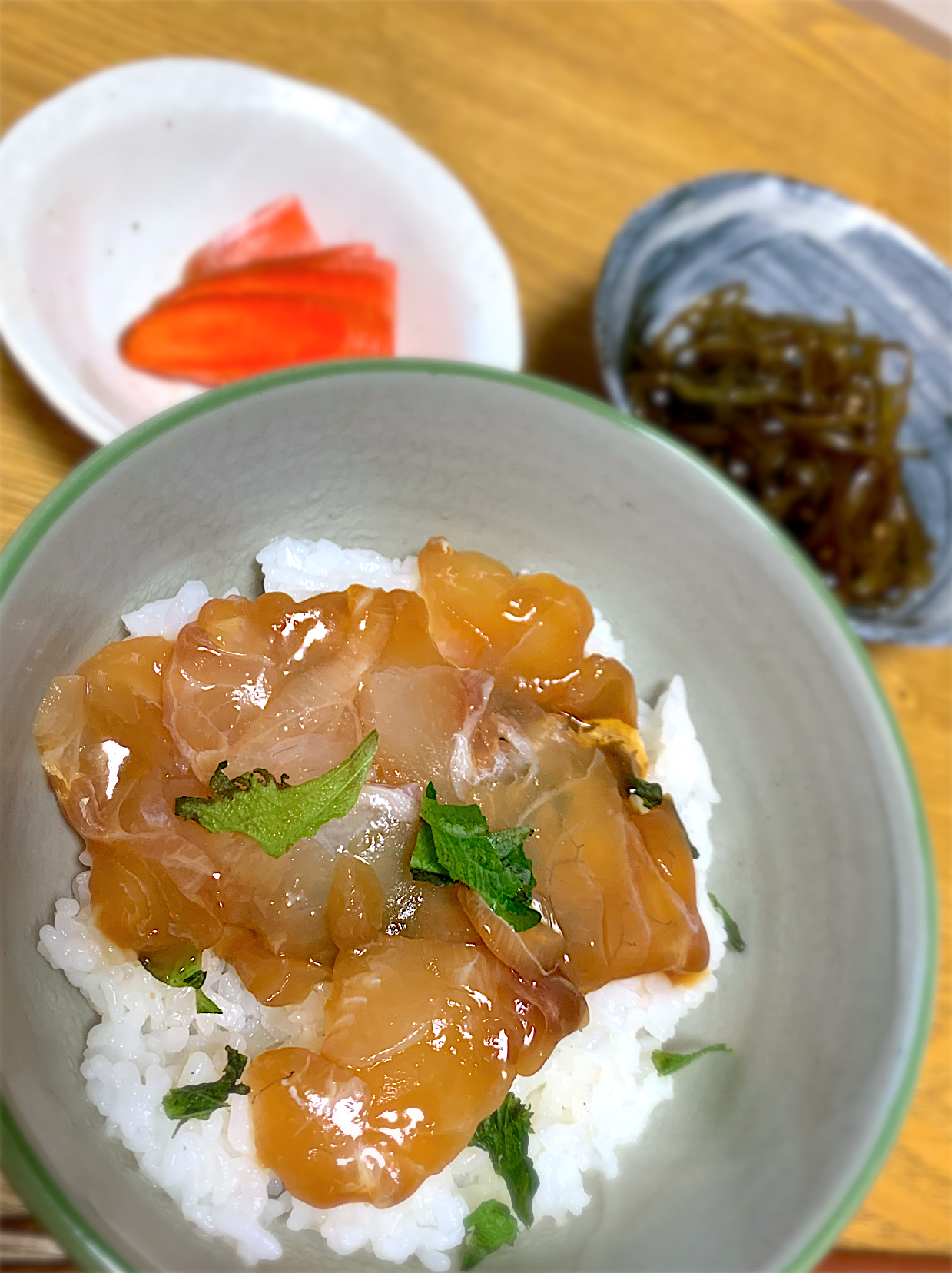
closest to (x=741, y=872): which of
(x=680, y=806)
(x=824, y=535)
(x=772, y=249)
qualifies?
(x=680, y=806)

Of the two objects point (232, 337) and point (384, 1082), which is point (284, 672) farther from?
point (232, 337)

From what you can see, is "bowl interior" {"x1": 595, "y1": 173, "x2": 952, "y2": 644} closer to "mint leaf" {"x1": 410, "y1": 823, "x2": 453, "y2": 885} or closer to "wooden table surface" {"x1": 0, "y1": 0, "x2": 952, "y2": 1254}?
"wooden table surface" {"x1": 0, "y1": 0, "x2": 952, "y2": 1254}

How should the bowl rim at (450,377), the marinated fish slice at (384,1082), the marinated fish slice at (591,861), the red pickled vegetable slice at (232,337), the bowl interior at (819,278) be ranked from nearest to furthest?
the bowl rim at (450,377)
the marinated fish slice at (384,1082)
the marinated fish slice at (591,861)
the red pickled vegetable slice at (232,337)
the bowl interior at (819,278)

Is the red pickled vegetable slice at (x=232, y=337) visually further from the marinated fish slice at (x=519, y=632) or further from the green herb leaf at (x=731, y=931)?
the green herb leaf at (x=731, y=931)

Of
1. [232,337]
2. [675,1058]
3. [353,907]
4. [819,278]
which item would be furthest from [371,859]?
[819,278]

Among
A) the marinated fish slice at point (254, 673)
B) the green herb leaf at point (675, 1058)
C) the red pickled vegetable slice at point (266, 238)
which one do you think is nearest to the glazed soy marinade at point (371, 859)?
the marinated fish slice at point (254, 673)

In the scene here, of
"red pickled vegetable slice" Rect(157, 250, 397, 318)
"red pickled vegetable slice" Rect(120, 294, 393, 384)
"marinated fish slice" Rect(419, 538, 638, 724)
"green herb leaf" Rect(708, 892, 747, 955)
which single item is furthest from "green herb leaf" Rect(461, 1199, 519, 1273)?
"red pickled vegetable slice" Rect(157, 250, 397, 318)
